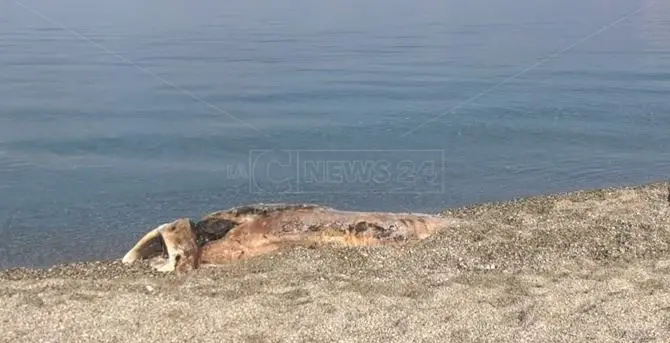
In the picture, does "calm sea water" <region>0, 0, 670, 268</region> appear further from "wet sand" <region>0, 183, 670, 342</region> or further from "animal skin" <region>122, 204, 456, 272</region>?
"wet sand" <region>0, 183, 670, 342</region>

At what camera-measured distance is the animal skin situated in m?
9.18

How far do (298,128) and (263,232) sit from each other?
7983 millimetres

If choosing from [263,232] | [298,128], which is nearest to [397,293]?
[263,232]

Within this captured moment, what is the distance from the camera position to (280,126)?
17531mm

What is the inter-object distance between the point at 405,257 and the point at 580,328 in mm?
2640

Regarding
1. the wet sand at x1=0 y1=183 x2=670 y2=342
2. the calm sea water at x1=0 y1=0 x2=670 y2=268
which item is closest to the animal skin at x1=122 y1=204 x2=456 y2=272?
the wet sand at x1=0 y1=183 x2=670 y2=342

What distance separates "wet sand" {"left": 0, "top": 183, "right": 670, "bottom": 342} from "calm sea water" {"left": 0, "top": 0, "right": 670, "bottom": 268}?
279cm

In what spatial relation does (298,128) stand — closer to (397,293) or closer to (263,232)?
(263,232)

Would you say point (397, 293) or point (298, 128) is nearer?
point (397, 293)

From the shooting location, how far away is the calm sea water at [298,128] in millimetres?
12922

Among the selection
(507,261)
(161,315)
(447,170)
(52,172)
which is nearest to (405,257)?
(507,261)

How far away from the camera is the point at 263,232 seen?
31.1 ft

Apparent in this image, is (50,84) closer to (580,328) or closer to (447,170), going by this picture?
(447,170)

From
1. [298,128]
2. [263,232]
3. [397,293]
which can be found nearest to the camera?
[397,293]
